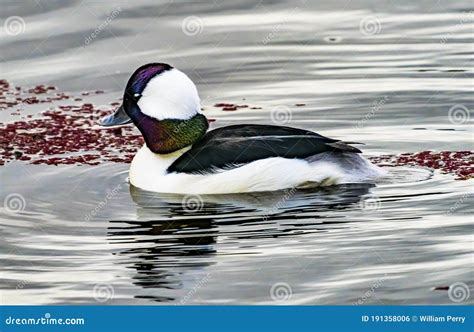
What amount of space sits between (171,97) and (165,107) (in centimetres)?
12

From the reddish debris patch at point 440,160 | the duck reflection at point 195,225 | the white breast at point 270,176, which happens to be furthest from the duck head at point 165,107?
the reddish debris patch at point 440,160

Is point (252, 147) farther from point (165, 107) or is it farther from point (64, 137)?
point (64, 137)

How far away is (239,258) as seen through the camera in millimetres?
10945

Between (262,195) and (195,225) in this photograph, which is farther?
(262,195)

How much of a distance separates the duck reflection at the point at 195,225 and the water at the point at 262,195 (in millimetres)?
23

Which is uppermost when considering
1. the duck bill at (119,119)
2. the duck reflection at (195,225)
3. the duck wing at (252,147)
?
the duck bill at (119,119)

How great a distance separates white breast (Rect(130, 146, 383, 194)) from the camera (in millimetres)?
12883

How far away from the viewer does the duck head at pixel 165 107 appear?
13.1m

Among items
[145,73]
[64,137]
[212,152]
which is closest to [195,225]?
[212,152]

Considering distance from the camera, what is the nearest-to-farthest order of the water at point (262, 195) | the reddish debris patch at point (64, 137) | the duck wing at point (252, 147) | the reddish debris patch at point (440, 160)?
the water at point (262, 195), the duck wing at point (252, 147), the reddish debris patch at point (440, 160), the reddish debris patch at point (64, 137)

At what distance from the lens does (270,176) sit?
508 inches

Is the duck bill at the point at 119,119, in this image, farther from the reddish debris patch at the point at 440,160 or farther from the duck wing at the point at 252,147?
the reddish debris patch at the point at 440,160

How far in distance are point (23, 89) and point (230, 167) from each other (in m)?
4.66

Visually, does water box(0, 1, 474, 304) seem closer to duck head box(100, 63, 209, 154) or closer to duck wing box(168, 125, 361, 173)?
duck wing box(168, 125, 361, 173)
